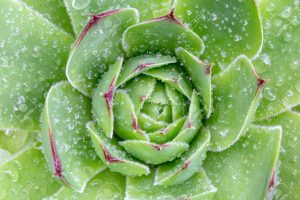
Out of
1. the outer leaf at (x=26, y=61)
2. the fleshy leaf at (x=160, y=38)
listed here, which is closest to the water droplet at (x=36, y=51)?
the outer leaf at (x=26, y=61)

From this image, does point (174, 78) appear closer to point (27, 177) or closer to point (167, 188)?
point (167, 188)

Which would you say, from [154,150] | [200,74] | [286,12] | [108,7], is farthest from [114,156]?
[286,12]

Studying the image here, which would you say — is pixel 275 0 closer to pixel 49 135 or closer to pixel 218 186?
pixel 218 186

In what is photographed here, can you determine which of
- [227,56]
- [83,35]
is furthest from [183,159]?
[83,35]

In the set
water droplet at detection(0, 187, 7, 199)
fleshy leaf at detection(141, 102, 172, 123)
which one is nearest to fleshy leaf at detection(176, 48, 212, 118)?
fleshy leaf at detection(141, 102, 172, 123)

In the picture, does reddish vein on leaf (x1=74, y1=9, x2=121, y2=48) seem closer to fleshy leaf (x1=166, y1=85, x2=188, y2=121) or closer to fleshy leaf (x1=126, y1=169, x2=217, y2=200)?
fleshy leaf (x1=166, y1=85, x2=188, y2=121)

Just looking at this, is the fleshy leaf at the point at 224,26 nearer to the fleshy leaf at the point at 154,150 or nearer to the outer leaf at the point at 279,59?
the outer leaf at the point at 279,59
